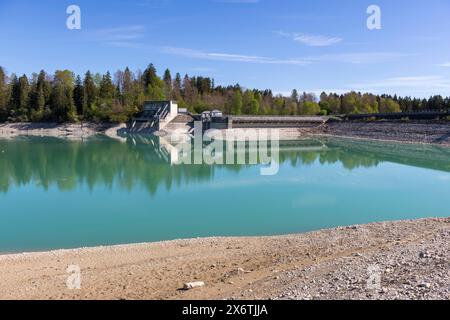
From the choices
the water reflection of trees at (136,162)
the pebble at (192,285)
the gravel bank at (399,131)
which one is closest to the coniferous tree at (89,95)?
the water reflection of trees at (136,162)

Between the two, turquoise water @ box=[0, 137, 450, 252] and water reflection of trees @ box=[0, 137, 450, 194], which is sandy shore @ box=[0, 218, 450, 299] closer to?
turquoise water @ box=[0, 137, 450, 252]

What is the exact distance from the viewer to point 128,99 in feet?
227

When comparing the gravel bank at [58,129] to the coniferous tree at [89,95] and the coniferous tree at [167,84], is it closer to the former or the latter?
the coniferous tree at [89,95]

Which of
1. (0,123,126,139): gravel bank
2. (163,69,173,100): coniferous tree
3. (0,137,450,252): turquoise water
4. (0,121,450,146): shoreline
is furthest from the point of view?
(163,69,173,100): coniferous tree

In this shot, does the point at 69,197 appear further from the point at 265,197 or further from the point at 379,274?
the point at 379,274

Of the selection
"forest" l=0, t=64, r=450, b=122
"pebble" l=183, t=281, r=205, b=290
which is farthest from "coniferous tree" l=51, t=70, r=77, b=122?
"pebble" l=183, t=281, r=205, b=290

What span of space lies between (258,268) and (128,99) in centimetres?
6407

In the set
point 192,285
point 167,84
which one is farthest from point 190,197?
point 167,84

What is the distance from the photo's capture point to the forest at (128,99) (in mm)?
64438

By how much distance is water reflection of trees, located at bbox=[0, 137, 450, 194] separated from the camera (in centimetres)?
2328

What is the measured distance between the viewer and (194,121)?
203ft

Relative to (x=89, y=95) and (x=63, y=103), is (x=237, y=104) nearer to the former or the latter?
(x=89, y=95)

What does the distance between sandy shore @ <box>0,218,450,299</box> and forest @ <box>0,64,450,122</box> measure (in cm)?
5536

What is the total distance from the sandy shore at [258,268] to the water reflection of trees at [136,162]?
10.3 metres
